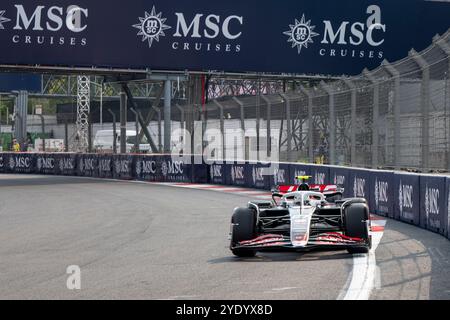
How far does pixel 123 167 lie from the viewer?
117ft

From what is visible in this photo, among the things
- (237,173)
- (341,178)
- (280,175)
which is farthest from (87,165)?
(341,178)

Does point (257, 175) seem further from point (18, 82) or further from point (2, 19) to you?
point (18, 82)

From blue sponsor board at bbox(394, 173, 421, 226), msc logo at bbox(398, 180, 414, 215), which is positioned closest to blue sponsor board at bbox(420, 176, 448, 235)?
blue sponsor board at bbox(394, 173, 421, 226)

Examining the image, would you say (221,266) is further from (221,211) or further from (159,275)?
(221,211)

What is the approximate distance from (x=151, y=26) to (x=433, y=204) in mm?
23651

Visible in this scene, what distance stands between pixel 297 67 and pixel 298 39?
1.10m

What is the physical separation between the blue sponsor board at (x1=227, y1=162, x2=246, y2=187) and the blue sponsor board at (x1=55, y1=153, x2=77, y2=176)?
34.9 feet

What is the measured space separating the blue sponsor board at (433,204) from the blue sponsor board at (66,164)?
2542 cm

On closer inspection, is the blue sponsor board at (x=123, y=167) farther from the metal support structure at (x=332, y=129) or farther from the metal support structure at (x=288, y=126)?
the metal support structure at (x=332, y=129)

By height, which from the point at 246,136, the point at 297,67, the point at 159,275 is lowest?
the point at 159,275

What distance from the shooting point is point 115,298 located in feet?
27.1

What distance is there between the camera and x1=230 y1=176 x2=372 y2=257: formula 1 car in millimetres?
11297

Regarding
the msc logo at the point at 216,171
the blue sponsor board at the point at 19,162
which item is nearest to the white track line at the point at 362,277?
the msc logo at the point at 216,171
